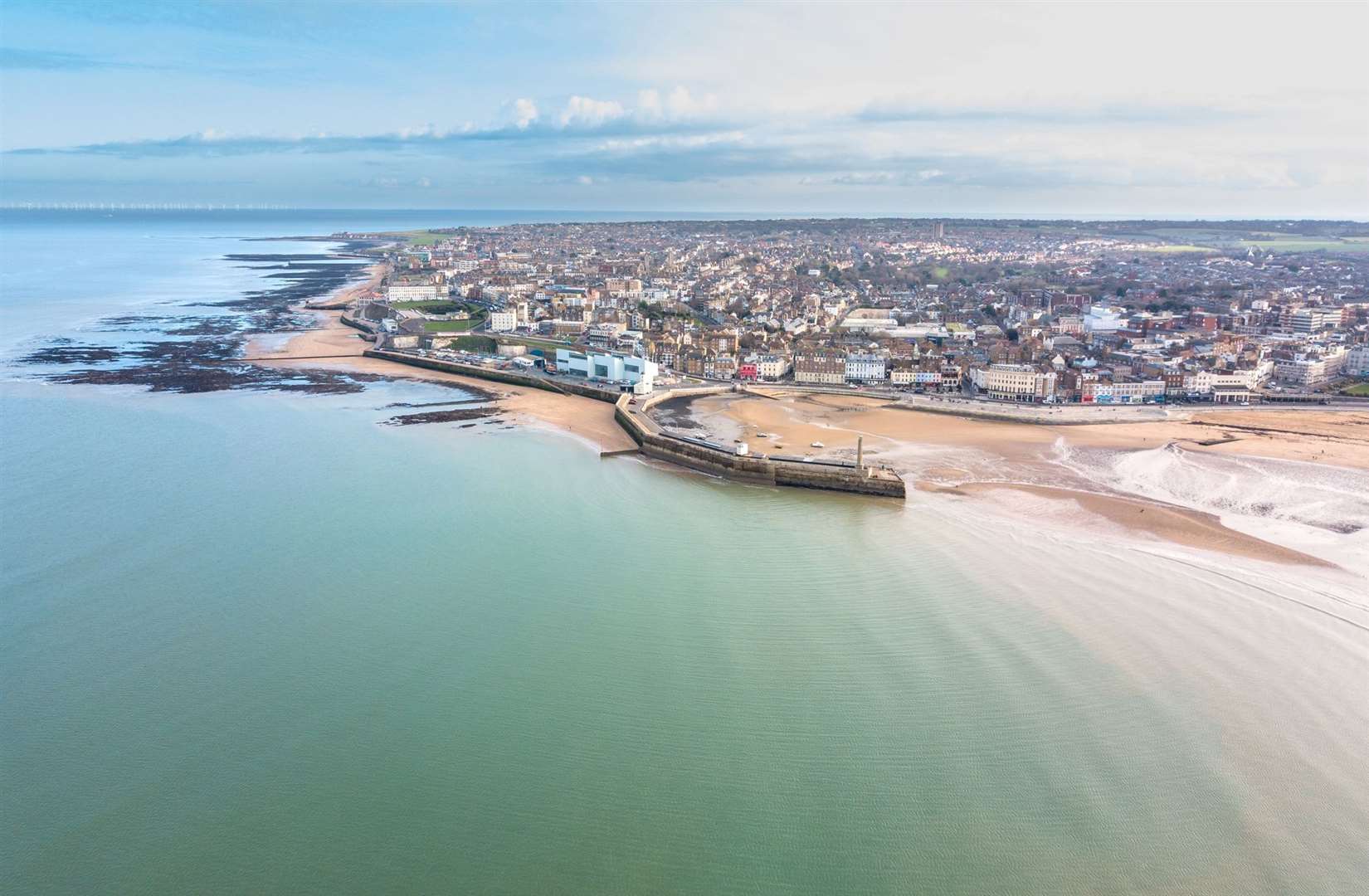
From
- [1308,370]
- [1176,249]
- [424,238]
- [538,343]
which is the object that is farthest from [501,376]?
[424,238]

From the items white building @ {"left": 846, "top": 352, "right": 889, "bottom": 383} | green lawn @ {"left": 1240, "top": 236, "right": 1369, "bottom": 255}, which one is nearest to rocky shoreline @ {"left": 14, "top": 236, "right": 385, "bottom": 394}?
white building @ {"left": 846, "top": 352, "right": 889, "bottom": 383}

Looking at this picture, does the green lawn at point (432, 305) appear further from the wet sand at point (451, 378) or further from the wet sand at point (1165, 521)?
the wet sand at point (1165, 521)

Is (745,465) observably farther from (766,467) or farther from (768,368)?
(768,368)

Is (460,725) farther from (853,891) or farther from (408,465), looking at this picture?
(408,465)

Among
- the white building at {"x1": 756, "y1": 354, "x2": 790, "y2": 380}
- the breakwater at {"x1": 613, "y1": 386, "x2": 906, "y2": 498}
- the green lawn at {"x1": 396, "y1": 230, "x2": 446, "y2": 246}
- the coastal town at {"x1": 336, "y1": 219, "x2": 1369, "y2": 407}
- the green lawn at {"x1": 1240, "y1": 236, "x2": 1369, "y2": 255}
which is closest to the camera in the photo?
the breakwater at {"x1": 613, "y1": 386, "x2": 906, "y2": 498}

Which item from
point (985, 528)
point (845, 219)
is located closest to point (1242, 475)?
point (985, 528)

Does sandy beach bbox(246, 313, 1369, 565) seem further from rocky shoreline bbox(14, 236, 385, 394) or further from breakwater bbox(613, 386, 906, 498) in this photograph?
rocky shoreline bbox(14, 236, 385, 394)
